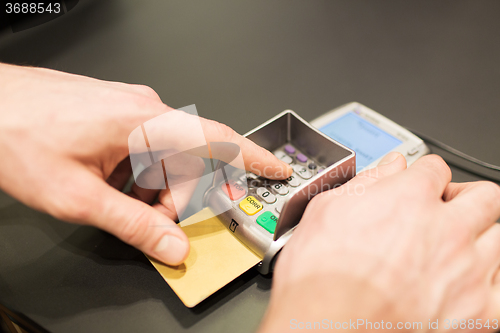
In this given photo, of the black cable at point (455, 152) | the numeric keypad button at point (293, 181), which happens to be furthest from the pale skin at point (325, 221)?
the black cable at point (455, 152)

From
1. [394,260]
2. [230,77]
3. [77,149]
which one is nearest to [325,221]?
[394,260]

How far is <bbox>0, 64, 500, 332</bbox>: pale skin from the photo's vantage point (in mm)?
358

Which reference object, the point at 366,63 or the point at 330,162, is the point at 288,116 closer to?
the point at 330,162

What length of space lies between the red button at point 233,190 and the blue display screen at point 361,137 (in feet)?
0.70

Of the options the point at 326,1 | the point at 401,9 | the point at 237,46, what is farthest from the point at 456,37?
the point at 237,46

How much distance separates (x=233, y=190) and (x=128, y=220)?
6.8 inches

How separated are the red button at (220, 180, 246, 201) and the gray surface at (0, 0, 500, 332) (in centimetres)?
11

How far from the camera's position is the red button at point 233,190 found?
0.53 metres

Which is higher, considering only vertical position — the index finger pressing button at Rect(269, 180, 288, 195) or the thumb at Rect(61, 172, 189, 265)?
the thumb at Rect(61, 172, 189, 265)

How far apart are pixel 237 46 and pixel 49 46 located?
45 cm

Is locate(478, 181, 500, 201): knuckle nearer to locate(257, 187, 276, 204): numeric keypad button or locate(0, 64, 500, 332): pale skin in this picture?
locate(0, 64, 500, 332): pale skin

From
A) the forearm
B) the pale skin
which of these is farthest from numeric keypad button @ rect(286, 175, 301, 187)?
the forearm

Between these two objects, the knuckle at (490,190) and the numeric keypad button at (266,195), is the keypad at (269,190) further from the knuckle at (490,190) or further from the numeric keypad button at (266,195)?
the knuckle at (490,190)

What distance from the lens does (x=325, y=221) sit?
398mm
